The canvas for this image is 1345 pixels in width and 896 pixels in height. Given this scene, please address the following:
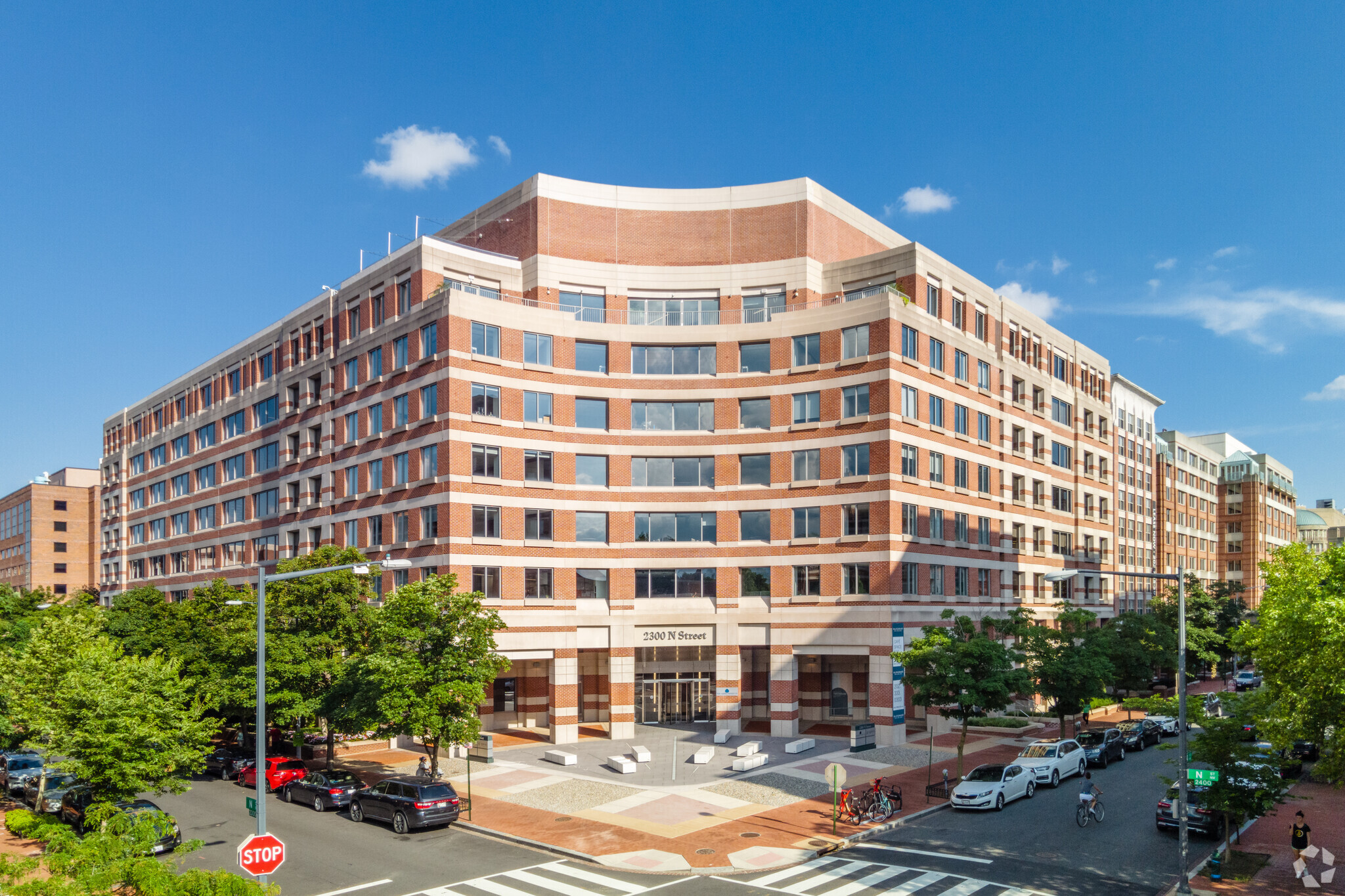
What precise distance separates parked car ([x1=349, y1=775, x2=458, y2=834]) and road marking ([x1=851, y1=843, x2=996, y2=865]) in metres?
13.1

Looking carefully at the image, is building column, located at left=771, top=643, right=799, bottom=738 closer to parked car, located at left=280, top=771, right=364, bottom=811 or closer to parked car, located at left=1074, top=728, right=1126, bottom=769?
parked car, located at left=1074, top=728, right=1126, bottom=769

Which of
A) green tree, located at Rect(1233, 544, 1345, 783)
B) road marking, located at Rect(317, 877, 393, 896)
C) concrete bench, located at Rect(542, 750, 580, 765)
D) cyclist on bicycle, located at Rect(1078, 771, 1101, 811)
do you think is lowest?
concrete bench, located at Rect(542, 750, 580, 765)

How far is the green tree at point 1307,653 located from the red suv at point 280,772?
33.1 metres

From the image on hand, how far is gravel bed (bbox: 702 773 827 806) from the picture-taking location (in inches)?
1388

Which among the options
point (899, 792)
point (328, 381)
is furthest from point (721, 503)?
point (328, 381)

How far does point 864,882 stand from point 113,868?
61.3ft

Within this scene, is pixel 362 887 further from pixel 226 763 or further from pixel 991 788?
pixel 226 763

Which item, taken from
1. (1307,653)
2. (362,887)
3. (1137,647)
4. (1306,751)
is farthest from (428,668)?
(1137,647)

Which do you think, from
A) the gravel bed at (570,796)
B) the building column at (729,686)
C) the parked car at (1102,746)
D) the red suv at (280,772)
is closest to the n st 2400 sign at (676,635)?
the building column at (729,686)

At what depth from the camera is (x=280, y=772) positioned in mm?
38062

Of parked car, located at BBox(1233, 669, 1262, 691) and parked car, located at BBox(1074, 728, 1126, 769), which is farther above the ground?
parked car, located at BBox(1074, 728, 1126, 769)

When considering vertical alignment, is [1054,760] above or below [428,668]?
below

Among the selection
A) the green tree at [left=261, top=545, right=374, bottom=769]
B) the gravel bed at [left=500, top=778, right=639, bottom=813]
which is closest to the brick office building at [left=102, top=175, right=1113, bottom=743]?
the green tree at [left=261, top=545, right=374, bottom=769]

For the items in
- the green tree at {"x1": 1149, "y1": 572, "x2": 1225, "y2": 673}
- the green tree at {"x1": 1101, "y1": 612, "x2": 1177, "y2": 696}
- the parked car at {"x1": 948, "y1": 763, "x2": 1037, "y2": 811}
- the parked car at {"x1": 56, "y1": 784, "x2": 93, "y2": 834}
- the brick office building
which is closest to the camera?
the parked car at {"x1": 56, "y1": 784, "x2": 93, "y2": 834}
